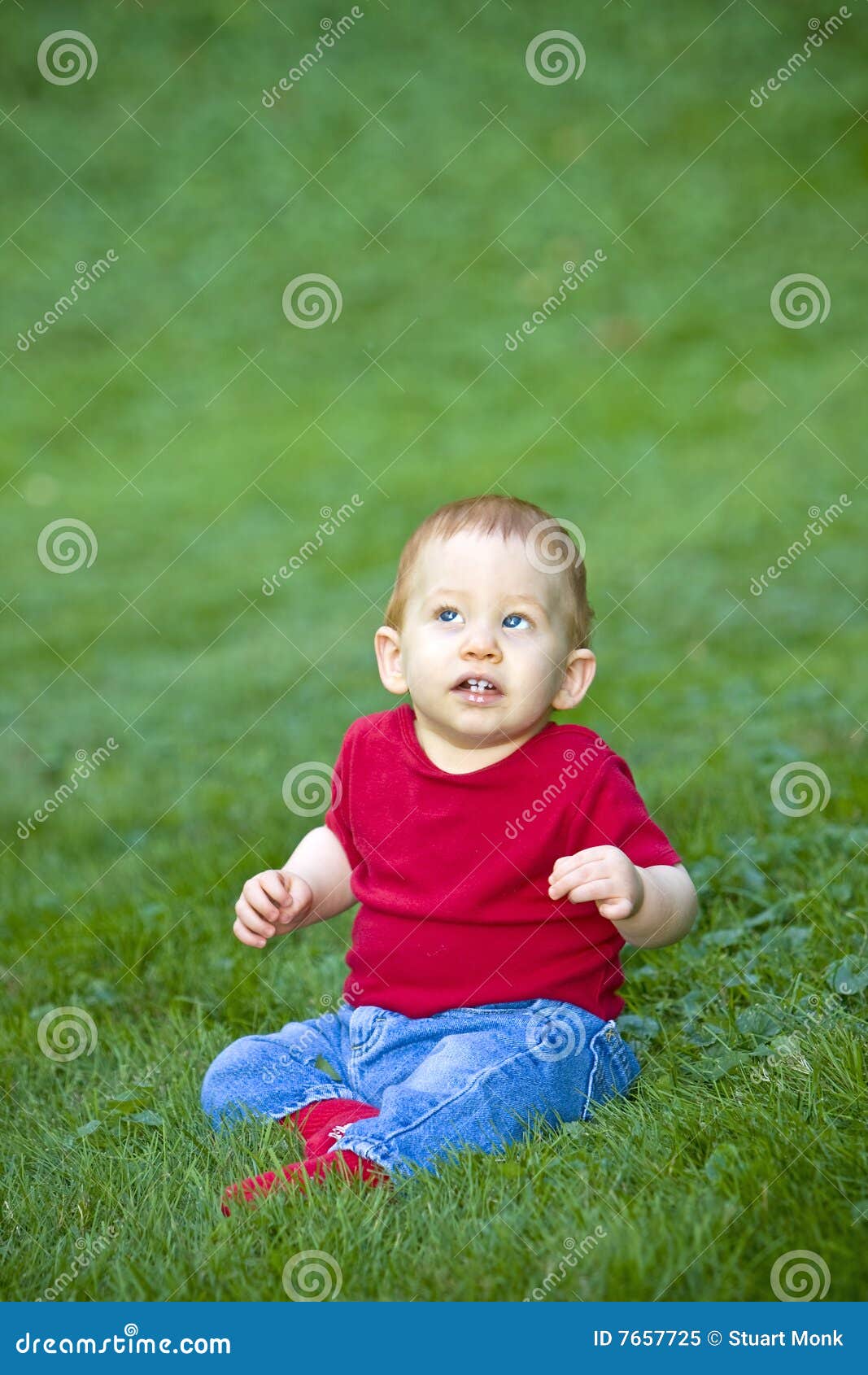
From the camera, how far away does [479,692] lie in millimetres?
2541

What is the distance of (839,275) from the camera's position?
1054 centimetres

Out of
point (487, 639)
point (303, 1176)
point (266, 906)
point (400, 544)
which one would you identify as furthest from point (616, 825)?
point (400, 544)

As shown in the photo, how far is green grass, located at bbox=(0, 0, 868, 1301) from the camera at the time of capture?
220 centimetres

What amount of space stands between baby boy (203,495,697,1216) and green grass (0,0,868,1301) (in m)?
0.14

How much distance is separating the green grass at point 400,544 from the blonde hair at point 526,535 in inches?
32.8

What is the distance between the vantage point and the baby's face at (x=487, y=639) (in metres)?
2.53

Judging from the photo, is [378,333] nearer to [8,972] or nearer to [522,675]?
[8,972]

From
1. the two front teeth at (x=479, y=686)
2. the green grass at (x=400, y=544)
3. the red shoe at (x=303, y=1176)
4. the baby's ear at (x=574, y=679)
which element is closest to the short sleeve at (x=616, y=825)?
the baby's ear at (x=574, y=679)

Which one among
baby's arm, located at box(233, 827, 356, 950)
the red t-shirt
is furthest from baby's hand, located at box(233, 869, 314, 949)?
the red t-shirt

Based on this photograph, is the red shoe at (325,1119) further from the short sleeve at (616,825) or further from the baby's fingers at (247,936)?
the short sleeve at (616,825)

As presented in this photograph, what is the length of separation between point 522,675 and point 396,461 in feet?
22.6

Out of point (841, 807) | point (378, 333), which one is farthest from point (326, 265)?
point (841, 807)

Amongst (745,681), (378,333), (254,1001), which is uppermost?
(378,333)

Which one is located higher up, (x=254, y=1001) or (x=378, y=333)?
(x=378, y=333)
